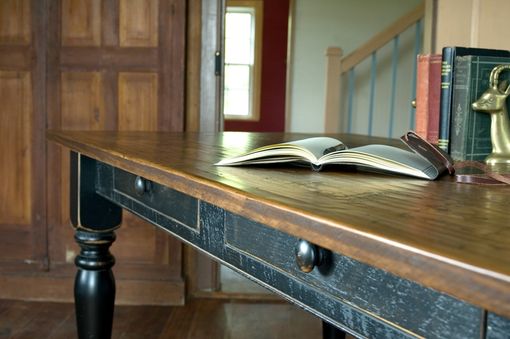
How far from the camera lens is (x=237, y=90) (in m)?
7.79

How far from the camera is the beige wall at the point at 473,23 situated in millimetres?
2375

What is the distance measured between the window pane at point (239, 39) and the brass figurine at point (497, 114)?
648 centimetres

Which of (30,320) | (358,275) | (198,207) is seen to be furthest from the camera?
(30,320)

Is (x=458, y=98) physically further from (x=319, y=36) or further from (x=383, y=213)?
(x=319, y=36)

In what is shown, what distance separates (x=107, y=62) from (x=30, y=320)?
1.11 metres

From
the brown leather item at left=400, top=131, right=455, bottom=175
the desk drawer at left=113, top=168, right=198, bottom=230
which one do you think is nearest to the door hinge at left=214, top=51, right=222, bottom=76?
the desk drawer at left=113, top=168, right=198, bottom=230

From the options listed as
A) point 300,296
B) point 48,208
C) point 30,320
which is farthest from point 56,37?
point 300,296

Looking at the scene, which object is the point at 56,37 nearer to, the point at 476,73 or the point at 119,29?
the point at 119,29

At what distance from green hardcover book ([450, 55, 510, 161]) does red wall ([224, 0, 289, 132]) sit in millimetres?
6225

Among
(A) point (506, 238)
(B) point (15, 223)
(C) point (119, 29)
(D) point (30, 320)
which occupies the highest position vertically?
(C) point (119, 29)

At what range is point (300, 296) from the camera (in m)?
0.87

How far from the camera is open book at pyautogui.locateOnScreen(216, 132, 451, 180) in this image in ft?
3.53

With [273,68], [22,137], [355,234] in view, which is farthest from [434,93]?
[273,68]

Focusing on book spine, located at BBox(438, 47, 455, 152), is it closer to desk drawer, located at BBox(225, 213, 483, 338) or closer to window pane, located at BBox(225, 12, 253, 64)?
desk drawer, located at BBox(225, 213, 483, 338)
